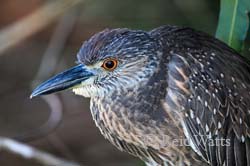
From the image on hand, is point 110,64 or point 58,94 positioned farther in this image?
point 58,94

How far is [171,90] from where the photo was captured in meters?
3.12

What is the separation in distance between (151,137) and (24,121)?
10.7 ft

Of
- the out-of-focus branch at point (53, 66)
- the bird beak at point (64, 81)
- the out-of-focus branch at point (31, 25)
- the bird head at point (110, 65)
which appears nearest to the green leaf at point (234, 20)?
the bird head at point (110, 65)

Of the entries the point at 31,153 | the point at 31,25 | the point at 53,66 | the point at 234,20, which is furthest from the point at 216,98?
the point at 53,66

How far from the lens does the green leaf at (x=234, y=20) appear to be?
313 centimetres

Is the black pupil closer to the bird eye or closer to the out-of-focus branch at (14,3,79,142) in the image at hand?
the bird eye

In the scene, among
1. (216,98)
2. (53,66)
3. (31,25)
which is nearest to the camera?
(216,98)

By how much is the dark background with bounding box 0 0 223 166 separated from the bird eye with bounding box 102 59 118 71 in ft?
5.86

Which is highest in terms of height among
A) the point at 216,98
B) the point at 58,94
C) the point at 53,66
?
the point at 53,66

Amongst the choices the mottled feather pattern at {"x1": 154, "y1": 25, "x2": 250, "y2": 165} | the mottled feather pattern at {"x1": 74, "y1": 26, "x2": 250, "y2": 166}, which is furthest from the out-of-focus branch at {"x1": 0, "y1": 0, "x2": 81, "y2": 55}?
the mottled feather pattern at {"x1": 154, "y1": 25, "x2": 250, "y2": 165}

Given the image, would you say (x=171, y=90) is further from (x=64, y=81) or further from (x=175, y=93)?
(x=64, y=81)

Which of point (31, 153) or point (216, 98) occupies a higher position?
point (31, 153)

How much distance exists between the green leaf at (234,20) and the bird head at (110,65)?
277 millimetres

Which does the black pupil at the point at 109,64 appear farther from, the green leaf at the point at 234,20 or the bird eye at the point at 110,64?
the green leaf at the point at 234,20
